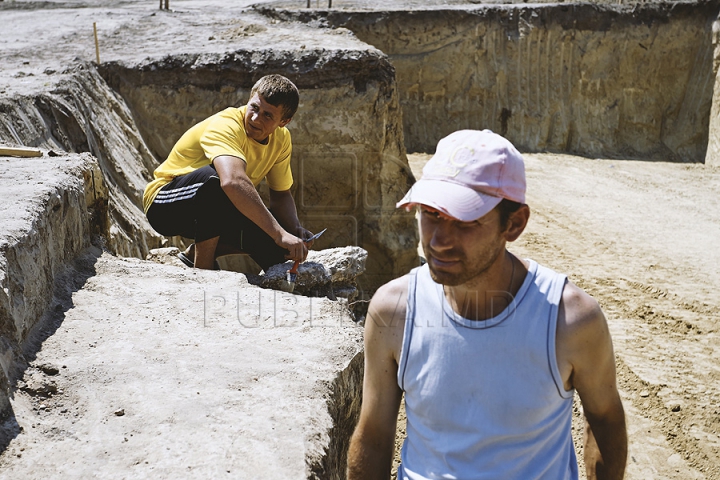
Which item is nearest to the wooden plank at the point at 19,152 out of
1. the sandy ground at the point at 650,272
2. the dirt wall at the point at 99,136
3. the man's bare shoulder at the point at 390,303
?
the dirt wall at the point at 99,136

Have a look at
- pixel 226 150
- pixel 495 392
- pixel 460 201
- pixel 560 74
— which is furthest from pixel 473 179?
pixel 560 74

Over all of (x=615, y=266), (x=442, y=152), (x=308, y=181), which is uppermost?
(x=442, y=152)

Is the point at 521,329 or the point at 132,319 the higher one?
the point at 521,329

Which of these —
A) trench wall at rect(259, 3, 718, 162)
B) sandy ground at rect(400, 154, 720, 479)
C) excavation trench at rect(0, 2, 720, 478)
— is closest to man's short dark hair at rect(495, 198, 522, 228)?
excavation trench at rect(0, 2, 720, 478)

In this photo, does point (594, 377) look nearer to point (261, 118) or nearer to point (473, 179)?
point (473, 179)

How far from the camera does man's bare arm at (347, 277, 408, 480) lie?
201 cm

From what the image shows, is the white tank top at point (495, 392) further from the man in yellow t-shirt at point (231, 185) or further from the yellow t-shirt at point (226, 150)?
the yellow t-shirt at point (226, 150)

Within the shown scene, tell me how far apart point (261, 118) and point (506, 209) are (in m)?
Result: 2.30

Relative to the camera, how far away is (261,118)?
3.92 meters

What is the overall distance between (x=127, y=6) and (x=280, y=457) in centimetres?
1062

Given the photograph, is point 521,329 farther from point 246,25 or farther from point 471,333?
point 246,25

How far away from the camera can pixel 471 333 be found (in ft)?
6.18

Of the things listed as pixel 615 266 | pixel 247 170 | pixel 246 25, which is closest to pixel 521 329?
pixel 247 170

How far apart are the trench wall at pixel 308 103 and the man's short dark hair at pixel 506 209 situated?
478 cm
